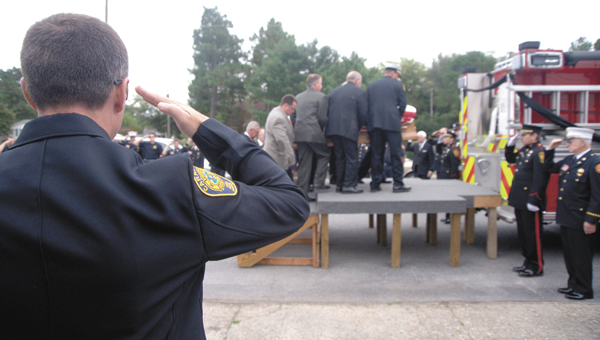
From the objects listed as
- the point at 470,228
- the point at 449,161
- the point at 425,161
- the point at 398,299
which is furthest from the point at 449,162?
the point at 398,299

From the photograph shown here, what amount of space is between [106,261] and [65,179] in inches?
6.8

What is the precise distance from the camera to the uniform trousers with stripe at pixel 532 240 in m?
4.93

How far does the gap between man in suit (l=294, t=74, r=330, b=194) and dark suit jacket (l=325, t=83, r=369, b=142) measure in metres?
0.14

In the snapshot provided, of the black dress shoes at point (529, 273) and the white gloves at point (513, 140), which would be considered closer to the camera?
the black dress shoes at point (529, 273)

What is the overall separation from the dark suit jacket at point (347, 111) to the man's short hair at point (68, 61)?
16.4 ft

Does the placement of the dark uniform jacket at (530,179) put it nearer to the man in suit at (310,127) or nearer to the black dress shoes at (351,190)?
the black dress shoes at (351,190)

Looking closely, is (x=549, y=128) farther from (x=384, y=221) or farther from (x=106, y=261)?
(x=106, y=261)

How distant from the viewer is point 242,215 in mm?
946

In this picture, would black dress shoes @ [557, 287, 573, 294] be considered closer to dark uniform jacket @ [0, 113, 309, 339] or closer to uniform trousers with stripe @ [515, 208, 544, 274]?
uniform trousers with stripe @ [515, 208, 544, 274]

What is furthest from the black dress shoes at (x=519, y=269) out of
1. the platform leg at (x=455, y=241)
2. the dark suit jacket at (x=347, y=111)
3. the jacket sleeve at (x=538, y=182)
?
the dark suit jacket at (x=347, y=111)

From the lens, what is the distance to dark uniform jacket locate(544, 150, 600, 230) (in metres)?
4.26

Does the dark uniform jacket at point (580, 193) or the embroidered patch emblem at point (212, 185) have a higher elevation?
the embroidered patch emblem at point (212, 185)

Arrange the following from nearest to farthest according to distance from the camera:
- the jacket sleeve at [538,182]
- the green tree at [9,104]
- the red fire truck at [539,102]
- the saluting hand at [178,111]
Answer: the saluting hand at [178,111]
the green tree at [9,104]
the jacket sleeve at [538,182]
the red fire truck at [539,102]

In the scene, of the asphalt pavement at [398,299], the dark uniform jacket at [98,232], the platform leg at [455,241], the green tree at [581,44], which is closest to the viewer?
the dark uniform jacket at [98,232]
